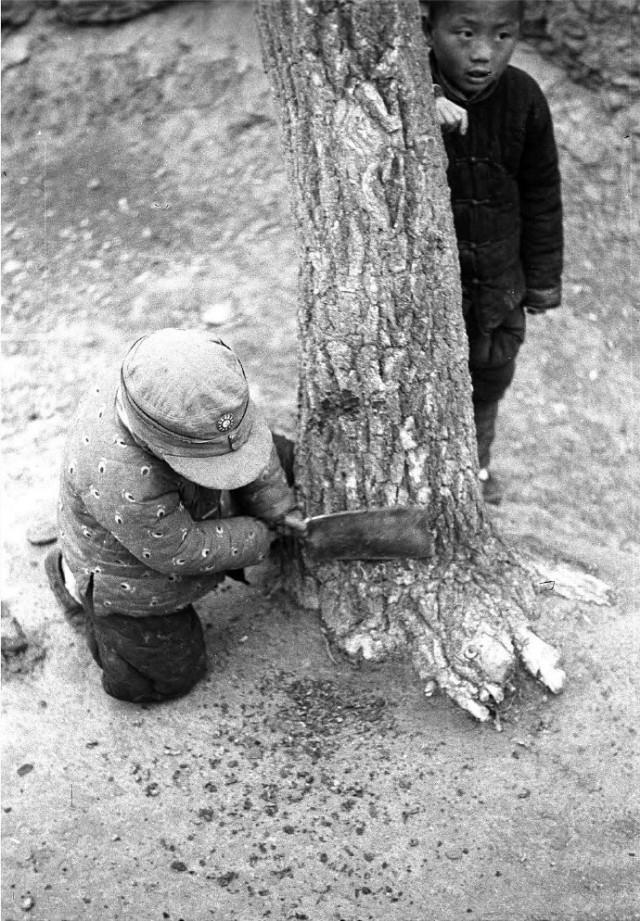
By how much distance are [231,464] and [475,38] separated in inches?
53.4

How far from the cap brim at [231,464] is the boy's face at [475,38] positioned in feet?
3.72

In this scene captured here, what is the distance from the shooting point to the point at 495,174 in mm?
2963

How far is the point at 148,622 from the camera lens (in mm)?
2795

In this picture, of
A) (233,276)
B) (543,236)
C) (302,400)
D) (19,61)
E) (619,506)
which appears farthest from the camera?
(19,61)

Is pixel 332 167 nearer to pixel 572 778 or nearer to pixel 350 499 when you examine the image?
pixel 350 499

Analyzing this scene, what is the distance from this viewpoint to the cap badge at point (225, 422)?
2.31 metres

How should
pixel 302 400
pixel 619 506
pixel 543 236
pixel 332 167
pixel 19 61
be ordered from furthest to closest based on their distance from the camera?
pixel 19 61, pixel 619 506, pixel 543 236, pixel 302 400, pixel 332 167

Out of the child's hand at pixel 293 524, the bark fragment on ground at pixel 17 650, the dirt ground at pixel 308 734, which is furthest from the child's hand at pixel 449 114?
the bark fragment on ground at pixel 17 650

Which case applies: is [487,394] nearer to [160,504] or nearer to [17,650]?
[160,504]

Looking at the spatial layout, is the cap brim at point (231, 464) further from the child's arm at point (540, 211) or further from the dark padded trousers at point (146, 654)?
the child's arm at point (540, 211)

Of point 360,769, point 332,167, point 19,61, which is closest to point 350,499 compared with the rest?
point 360,769

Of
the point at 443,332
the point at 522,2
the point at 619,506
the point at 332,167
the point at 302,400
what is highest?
the point at 522,2

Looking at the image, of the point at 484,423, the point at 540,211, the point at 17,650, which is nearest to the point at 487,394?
the point at 484,423

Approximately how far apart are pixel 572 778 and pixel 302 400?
1.23m
